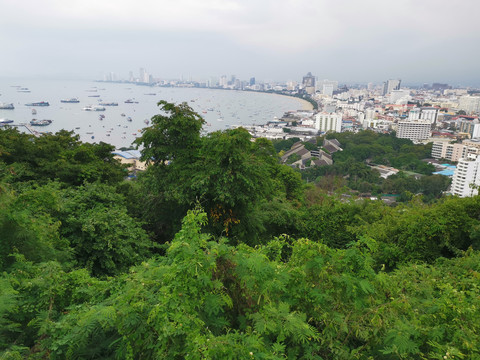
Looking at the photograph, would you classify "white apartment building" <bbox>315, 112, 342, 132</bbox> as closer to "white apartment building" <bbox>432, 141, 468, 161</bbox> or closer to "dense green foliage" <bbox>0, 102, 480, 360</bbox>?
"white apartment building" <bbox>432, 141, 468, 161</bbox>

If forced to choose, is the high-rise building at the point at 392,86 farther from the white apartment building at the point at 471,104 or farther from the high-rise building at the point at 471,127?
the high-rise building at the point at 471,127

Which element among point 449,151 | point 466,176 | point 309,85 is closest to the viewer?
point 466,176

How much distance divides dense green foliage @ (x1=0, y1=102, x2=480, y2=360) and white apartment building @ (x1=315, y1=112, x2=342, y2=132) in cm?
4608

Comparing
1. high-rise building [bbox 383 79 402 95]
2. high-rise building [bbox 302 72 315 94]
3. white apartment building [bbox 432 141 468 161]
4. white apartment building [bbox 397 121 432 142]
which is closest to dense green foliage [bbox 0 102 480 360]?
white apartment building [bbox 432 141 468 161]

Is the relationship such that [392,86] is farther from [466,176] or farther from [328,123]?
[466,176]

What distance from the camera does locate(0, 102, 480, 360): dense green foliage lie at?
5.27 feet

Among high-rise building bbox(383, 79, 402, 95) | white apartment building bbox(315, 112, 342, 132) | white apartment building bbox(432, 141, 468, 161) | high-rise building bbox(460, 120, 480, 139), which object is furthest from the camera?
high-rise building bbox(383, 79, 402, 95)

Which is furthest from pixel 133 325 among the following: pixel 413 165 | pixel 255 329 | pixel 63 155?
pixel 413 165

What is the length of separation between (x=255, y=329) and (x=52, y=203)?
3.26 meters

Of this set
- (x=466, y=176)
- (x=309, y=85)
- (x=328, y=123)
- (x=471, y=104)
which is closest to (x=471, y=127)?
(x=328, y=123)

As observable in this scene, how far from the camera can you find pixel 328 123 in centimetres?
4900

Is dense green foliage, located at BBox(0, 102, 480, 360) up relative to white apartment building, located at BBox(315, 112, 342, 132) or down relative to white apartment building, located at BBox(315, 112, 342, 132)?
up

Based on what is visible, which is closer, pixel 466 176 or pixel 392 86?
pixel 466 176

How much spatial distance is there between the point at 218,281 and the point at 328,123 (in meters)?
50.3
